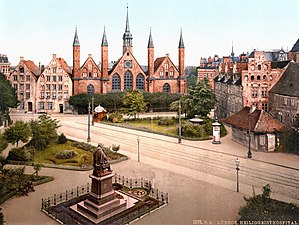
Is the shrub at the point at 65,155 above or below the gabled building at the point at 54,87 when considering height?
below

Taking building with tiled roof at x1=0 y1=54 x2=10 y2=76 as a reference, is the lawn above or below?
below

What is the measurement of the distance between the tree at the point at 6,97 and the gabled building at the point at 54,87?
70.9 inches

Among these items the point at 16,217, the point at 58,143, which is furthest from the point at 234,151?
the point at 16,217

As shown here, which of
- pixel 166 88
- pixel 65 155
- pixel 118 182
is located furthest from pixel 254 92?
pixel 166 88

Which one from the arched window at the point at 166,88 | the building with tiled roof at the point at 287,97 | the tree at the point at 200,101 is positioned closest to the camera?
the building with tiled roof at the point at 287,97

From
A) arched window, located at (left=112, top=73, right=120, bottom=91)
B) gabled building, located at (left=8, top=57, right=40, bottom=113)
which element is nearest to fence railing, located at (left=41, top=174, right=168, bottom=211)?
gabled building, located at (left=8, top=57, right=40, bottom=113)

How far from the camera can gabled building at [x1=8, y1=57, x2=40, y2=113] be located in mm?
23377

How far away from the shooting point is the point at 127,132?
80.1 ft

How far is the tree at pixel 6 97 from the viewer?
22172 millimetres

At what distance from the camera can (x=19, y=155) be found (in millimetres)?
17312

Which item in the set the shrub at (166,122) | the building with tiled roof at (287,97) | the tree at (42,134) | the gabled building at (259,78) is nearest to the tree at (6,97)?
the tree at (42,134)

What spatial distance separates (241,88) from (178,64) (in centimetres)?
1346

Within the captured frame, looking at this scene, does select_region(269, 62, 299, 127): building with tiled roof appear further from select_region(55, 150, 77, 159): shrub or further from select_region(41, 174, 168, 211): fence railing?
select_region(55, 150, 77, 159): shrub

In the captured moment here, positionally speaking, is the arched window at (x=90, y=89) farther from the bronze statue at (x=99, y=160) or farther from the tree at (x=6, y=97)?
the bronze statue at (x=99, y=160)
